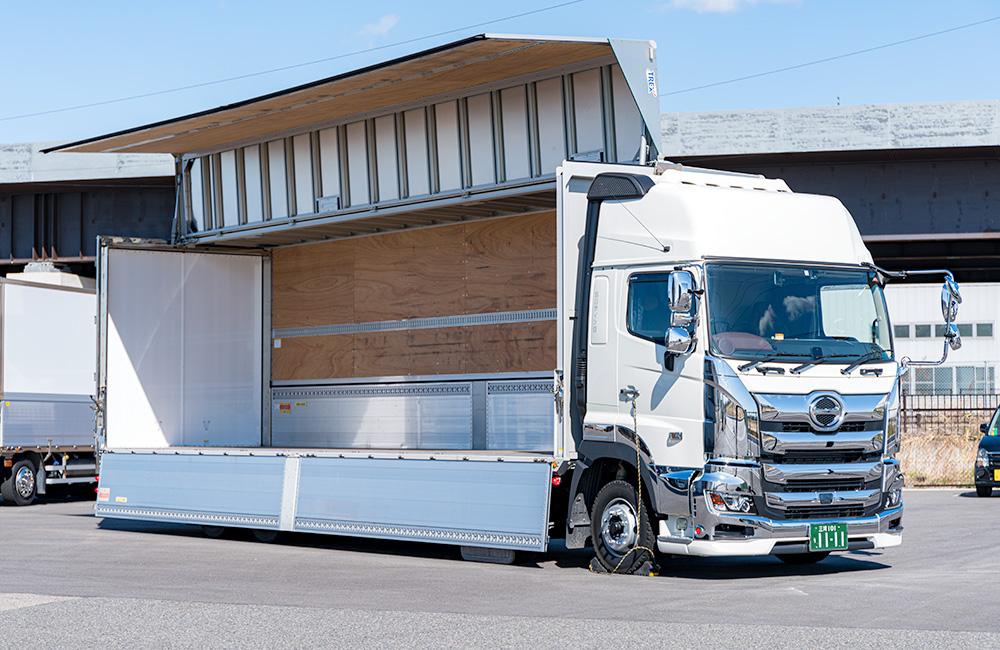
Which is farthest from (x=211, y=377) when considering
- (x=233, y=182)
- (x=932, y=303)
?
(x=932, y=303)

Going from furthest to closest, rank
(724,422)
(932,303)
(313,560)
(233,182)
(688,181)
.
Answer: (932,303), (233,182), (313,560), (688,181), (724,422)

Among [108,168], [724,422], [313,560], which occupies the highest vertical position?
[108,168]

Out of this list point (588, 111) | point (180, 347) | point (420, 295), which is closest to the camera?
point (588, 111)

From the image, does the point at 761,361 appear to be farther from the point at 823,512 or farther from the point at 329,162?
the point at 329,162

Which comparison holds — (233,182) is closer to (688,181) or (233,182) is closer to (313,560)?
(313,560)

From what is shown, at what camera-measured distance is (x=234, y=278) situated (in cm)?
1886

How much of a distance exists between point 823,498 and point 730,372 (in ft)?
4.63

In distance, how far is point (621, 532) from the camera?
1263 centimetres

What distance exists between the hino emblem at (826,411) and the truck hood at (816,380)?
3.3 inches

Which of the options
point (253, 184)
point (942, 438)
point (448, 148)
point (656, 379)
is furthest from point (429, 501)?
point (942, 438)

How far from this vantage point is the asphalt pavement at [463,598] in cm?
906

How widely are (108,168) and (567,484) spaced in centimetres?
2394

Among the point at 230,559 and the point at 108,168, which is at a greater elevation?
the point at 108,168

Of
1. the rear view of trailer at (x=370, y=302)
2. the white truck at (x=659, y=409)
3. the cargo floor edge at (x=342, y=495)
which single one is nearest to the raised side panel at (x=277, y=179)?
the rear view of trailer at (x=370, y=302)
